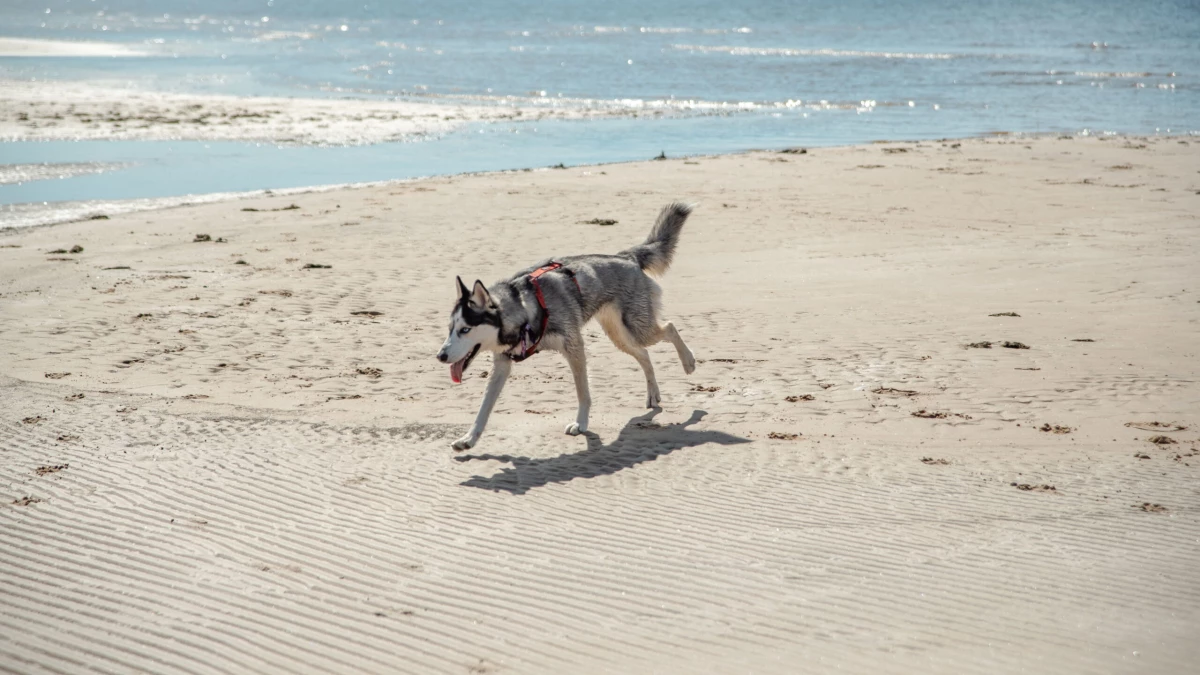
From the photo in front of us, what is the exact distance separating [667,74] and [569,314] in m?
34.5

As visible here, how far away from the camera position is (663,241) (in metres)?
8.92

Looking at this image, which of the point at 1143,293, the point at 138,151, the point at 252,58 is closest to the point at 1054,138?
the point at 1143,293

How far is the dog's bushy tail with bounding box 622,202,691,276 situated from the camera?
882 centimetres

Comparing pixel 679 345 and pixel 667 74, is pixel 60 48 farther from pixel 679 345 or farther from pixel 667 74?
pixel 679 345

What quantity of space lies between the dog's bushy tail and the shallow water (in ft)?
39.8

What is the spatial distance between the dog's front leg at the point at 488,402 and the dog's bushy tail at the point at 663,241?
5.36 feet

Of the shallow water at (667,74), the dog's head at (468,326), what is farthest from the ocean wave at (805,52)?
the dog's head at (468,326)

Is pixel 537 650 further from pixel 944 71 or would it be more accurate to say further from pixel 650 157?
pixel 944 71

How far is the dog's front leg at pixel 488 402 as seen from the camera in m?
7.58

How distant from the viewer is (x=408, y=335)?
10648 millimetres

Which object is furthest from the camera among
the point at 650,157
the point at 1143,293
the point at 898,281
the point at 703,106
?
the point at 703,106

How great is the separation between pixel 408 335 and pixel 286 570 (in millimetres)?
5180

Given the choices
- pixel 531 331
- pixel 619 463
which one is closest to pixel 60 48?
pixel 531 331

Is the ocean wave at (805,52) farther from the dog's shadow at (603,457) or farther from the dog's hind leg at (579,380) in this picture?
the dog's hind leg at (579,380)
